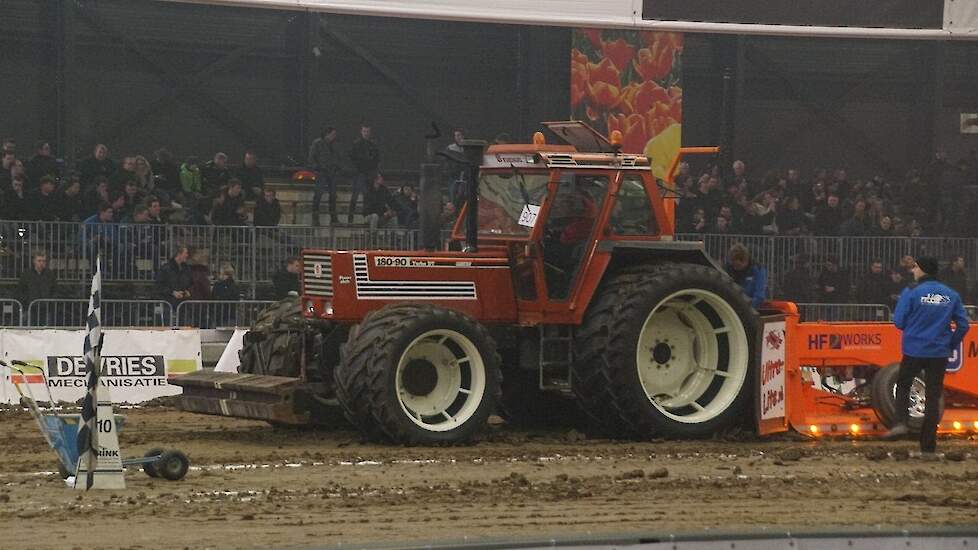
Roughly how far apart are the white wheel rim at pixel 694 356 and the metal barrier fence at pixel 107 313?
7199 millimetres

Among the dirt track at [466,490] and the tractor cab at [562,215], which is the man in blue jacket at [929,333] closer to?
the dirt track at [466,490]

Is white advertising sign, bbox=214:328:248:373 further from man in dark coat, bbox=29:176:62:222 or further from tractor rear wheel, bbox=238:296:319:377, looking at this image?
man in dark coat, bbox=29:176:62:222

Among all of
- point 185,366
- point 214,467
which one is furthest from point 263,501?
point 185,366

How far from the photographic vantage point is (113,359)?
1639 cm

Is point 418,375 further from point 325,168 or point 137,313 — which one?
point 325,168

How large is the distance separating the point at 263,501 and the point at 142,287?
1023 cm

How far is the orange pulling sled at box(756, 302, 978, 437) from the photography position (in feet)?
43.4

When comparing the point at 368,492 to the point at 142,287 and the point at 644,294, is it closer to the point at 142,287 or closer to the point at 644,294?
the point at 644,294

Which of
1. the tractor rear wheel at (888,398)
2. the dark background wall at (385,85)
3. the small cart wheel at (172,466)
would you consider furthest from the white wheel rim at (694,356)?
the dark background wall at (385,85)

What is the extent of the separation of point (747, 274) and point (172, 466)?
21.6 ft

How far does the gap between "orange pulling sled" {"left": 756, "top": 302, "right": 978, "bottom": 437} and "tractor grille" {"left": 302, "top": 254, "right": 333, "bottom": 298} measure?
11.6 feet

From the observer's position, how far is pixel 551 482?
1034 centimetres

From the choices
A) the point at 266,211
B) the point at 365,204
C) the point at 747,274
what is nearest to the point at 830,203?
the point at 365,204

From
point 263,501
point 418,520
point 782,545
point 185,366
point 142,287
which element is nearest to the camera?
point 782,545
